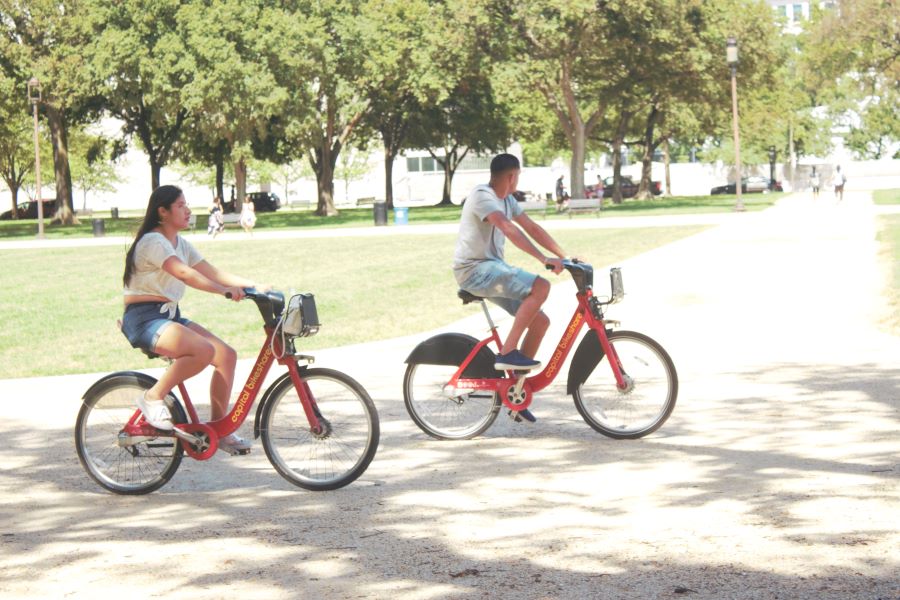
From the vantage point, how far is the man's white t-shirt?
298 inches

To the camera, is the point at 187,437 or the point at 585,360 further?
the point at 585,360

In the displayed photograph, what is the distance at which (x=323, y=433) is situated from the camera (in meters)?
6.55

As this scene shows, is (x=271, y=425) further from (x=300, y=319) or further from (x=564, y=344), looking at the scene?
(x=564, y=344)

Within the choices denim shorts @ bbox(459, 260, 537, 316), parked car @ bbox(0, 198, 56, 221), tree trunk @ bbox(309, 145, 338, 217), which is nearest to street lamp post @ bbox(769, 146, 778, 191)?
tree trunk @ bbox(309, 145, 338, 217)

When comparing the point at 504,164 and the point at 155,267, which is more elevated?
the point at 504,164

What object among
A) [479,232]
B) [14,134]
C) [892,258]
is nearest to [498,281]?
[479,232]

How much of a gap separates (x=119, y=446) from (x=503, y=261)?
2.33 metres

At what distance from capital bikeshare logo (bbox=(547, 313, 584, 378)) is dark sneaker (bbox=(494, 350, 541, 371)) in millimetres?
113

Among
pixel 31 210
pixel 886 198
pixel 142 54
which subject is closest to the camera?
pixel 142 54

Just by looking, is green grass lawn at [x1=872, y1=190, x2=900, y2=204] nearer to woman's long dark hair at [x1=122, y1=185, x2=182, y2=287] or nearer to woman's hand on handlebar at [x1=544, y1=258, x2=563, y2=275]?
woman's hand on handlebar at [x1=544, y1=258, x2=563, y2=275]

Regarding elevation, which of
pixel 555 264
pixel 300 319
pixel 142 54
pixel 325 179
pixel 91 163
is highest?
pixel 142 54

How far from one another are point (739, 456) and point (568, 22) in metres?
42.0

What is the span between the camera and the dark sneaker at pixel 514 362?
7.67m

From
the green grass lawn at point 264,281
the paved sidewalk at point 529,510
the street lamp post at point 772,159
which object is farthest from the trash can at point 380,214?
the street lamp post at point 772,159
